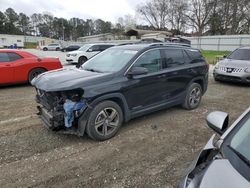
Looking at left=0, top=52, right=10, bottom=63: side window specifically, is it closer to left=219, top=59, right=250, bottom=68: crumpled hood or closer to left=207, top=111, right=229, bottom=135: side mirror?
left=207, top=111, right=229, bottom=135: side mirror

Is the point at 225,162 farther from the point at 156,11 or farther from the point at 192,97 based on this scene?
the point at 156,11

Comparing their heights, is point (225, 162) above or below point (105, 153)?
above

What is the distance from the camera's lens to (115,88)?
420 cm

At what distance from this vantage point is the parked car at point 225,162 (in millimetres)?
1576

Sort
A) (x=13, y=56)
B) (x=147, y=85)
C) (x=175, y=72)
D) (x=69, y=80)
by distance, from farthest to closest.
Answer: (x=13, y=56) → (x=175, y=72) → (x=147, y=85) → (x=69, y=80)

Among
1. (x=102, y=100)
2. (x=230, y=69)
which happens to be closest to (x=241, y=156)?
(x=102, y=100)

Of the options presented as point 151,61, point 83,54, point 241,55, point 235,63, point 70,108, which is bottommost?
point 70,108

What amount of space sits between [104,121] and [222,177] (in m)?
2.74

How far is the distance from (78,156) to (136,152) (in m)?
0.90

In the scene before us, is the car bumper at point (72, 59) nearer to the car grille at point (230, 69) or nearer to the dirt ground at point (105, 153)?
the car grille at point (230, 69)

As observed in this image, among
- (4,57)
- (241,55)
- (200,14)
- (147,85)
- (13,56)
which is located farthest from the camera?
(200,14)

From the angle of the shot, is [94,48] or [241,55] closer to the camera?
[241,55]

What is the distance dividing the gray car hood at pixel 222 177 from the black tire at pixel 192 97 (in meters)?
4.13

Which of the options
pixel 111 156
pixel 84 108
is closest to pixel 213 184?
pixel 111 156
